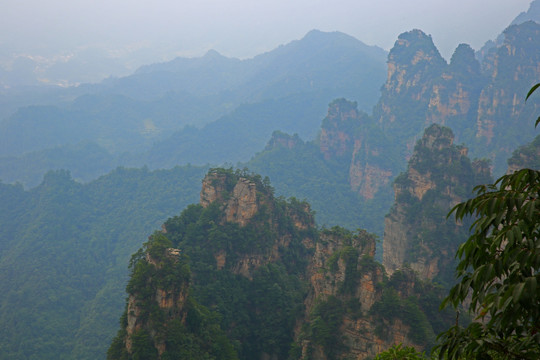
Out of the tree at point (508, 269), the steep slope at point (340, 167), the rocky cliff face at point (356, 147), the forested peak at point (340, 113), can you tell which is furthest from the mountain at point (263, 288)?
the forested peak at point (340, 113)

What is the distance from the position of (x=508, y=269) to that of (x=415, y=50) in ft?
288

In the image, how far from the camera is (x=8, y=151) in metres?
123

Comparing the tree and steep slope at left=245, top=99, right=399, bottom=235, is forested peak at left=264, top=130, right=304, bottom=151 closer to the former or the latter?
steep slope at left=245, top=99, right=399, bottom=235

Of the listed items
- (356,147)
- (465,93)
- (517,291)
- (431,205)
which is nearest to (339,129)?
(356,147)

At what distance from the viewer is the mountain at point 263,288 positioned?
2262cm

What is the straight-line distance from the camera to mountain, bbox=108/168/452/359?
22625 millimetres

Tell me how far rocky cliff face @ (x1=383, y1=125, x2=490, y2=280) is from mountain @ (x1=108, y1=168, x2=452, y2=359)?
10426mm

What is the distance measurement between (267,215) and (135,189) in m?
42.6

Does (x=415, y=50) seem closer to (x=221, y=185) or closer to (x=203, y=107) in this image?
(x=221, y=185)

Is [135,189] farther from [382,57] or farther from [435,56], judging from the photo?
[382,57]

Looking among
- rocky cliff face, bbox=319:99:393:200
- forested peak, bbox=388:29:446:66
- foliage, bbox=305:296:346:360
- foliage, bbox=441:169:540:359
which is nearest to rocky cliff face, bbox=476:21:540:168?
forested peak, bbox=388:29:446:66

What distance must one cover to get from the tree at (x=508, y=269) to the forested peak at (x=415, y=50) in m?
86.8

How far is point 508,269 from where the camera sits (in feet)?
16.9

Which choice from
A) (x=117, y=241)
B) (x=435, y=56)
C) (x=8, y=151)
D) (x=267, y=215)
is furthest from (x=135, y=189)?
(x=8, y=151)
